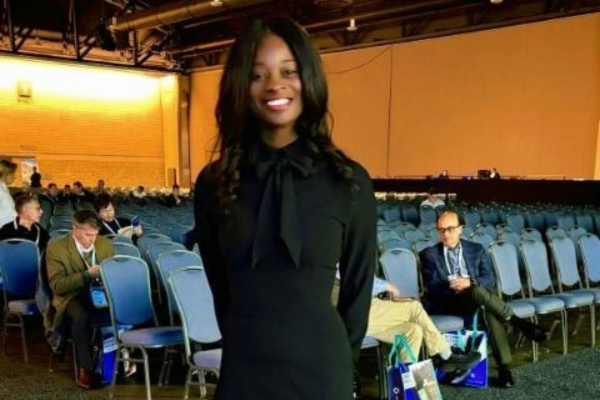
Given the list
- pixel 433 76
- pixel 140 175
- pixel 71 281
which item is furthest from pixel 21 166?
pixel 71 281

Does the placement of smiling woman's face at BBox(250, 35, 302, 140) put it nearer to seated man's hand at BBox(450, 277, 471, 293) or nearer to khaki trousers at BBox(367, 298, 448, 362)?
→ khaki trousers at BBox(367, 298, 448, 362)

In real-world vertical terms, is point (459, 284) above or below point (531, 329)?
above

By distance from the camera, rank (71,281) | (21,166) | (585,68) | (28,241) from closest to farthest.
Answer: (71,281) < (28,241) < (585,68) < (21,166)

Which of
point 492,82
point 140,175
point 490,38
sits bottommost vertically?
point 140,175

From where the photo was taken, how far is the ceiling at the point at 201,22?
1619cm

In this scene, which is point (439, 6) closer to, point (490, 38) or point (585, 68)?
point (490, 38)

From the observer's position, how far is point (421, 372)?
132 inches

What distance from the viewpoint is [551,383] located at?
4395mm

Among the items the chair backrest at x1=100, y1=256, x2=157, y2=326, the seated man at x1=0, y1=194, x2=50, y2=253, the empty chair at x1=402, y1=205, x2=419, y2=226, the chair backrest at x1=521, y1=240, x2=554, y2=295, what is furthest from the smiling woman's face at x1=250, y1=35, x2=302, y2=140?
the empty chair at x1=402, y1=205, x2=419, y2=226

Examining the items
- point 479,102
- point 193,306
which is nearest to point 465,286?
point 193,306

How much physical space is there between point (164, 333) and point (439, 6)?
567 inches

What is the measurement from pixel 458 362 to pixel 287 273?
3419mm

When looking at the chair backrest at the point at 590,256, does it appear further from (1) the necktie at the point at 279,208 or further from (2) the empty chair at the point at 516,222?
(1) the necktie at the point at 279,208

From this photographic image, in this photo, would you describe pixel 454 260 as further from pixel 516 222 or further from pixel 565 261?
pixel 516 222
